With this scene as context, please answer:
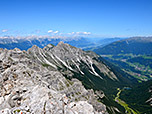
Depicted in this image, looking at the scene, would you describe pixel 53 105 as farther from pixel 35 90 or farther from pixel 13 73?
pixel 13 73

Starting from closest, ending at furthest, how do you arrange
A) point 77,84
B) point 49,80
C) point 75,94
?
1. point 49,80
2. point 75,94
3. point 77,84

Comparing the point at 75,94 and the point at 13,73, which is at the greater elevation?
the point at 13,73

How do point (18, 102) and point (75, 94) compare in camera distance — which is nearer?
point (18, 102)

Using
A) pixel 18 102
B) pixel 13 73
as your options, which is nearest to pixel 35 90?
pixel 18 102

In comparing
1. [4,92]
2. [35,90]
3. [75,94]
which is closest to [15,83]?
[4,92]

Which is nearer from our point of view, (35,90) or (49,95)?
(49,95)

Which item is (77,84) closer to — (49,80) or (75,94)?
(75,94)

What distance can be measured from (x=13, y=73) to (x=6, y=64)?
19358mm

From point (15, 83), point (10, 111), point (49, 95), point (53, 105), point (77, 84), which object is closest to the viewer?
point (10, 111)

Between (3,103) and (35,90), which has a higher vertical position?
(35,90)

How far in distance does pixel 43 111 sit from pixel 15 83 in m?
39.3

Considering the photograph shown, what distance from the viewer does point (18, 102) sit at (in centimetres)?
6059

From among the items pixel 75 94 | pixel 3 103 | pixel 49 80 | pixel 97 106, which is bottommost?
pixel 97 106

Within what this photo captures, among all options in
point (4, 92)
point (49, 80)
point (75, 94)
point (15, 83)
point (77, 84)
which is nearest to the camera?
point (4, 92)
